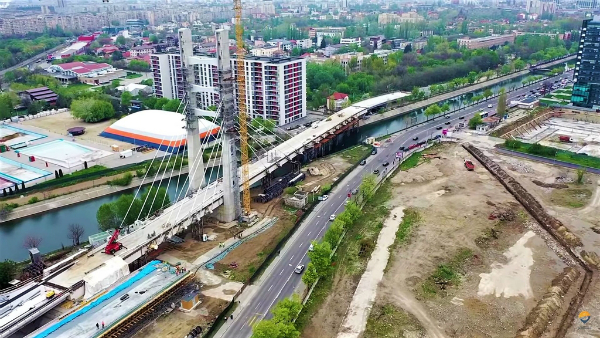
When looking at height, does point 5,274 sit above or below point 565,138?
above

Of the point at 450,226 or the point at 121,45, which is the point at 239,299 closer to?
the point at 450,226

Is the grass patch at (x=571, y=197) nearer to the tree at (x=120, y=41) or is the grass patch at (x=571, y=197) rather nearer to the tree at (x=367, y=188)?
the tree at (x=367, y=188)

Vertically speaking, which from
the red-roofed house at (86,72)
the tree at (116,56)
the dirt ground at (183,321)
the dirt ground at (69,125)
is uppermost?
the tree at (116,56)

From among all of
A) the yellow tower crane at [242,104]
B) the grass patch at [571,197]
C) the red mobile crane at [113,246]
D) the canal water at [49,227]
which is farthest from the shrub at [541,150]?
the red mobile crane at [113,246]

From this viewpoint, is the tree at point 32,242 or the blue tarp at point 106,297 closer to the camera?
the blue tarp at point 106,297

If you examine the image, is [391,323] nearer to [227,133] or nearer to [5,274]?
[227,133]

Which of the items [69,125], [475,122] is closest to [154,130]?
[69,125]

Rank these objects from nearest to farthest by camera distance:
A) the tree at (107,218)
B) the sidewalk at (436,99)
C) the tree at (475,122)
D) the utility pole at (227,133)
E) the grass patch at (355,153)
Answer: the tree at (107,218) → the utility pole at (227,133) → the grass patch at (355,153) → the tree at (475,122) → the sidewalk at (436,99)

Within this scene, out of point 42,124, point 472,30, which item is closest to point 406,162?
point 42,124
